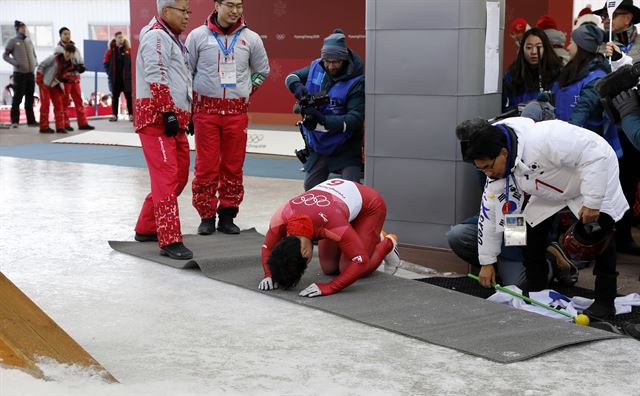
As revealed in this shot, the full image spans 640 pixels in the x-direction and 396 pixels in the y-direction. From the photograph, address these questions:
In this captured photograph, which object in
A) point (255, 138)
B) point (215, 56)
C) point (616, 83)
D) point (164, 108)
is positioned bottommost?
point (255, 138)

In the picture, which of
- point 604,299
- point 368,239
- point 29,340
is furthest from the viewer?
point 368,239

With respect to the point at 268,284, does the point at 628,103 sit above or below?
above

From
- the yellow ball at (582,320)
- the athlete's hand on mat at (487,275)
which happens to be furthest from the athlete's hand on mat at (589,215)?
the athlete's hand on mat at (487,275)

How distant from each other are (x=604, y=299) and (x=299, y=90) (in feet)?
8.18

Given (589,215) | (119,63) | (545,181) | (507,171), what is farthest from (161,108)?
(119,63)

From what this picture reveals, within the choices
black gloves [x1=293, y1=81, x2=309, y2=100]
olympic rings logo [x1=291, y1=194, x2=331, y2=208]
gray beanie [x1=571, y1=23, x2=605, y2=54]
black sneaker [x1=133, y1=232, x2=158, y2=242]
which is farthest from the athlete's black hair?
gray beanie [x1=571, y1=23, x2=605, y2=54]

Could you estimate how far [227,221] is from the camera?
625 centimetres

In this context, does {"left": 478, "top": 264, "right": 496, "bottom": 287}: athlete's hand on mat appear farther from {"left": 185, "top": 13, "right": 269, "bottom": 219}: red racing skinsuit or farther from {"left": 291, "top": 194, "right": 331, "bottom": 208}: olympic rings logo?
{"left": 185, "top": 13, "right": 269, "bottom": 219}: red racing skinsuit

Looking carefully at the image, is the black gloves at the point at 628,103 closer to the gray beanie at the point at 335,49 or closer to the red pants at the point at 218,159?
the gray beanie at the point at 335,49

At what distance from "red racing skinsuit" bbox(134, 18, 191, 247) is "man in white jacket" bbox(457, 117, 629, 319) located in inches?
74.7

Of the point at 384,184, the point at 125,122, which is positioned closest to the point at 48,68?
the point at 125,122

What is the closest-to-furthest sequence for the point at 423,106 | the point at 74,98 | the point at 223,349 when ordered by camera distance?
the point at 223,349 → the point at 423,106 → the point at 74,98

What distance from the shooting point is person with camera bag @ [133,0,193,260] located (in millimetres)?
5336

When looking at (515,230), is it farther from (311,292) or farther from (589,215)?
(311,292)
